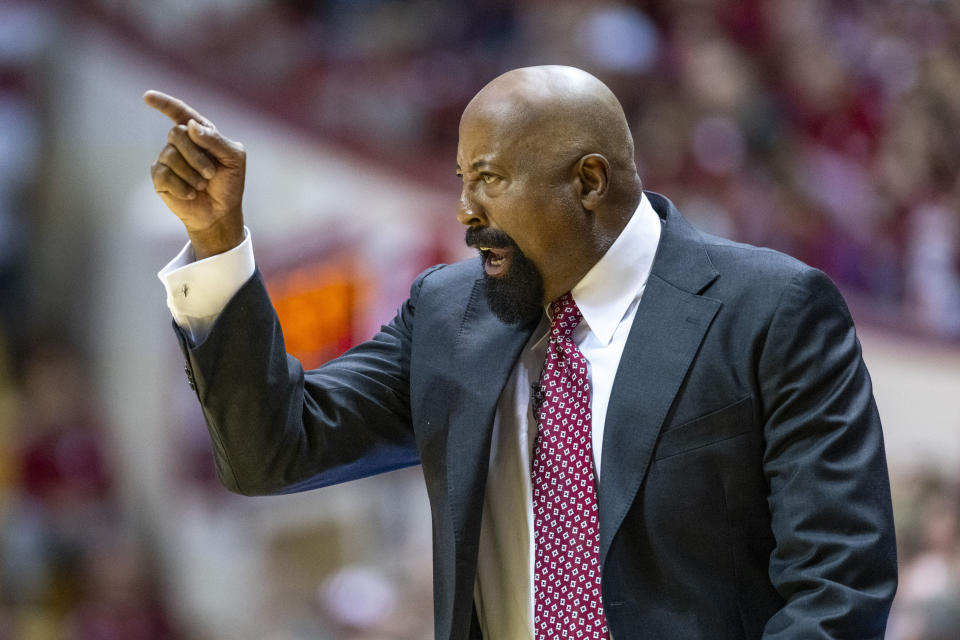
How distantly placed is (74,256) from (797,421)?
6872mm

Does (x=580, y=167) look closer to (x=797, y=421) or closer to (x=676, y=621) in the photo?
(x=797, y=421)

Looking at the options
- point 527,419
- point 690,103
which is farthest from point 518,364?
point 690,103

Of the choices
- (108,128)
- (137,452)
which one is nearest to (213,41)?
(108,128)

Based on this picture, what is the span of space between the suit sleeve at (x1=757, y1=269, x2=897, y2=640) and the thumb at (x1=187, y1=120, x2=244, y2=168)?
88cm

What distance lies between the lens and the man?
2135 mm

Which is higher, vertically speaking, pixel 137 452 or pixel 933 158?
pixel 933 158

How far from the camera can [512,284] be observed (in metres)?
2.36

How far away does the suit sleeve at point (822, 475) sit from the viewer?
6.72ft

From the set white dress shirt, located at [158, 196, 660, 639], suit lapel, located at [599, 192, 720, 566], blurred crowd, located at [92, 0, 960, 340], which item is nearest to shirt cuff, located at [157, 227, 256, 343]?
white dress shirt, located at [158, 196, 660, 639]

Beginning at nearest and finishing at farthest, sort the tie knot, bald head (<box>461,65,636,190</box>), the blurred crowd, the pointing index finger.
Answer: the pointing index finger
bald head (<box>461,65,636,190</box>)
the tie knot
the blurred crowd

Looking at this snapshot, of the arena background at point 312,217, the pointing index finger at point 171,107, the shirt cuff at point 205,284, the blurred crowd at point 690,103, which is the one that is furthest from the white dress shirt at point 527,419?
the blurred crowd at point 690,103

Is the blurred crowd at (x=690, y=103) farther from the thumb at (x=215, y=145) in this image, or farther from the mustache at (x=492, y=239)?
the thumb at (x=215, y=145)

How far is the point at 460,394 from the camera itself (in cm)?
241

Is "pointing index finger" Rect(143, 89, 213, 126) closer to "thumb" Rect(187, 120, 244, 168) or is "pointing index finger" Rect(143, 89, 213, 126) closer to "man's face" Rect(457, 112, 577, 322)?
"thumb" Rect(187, 120, 244, 168)
